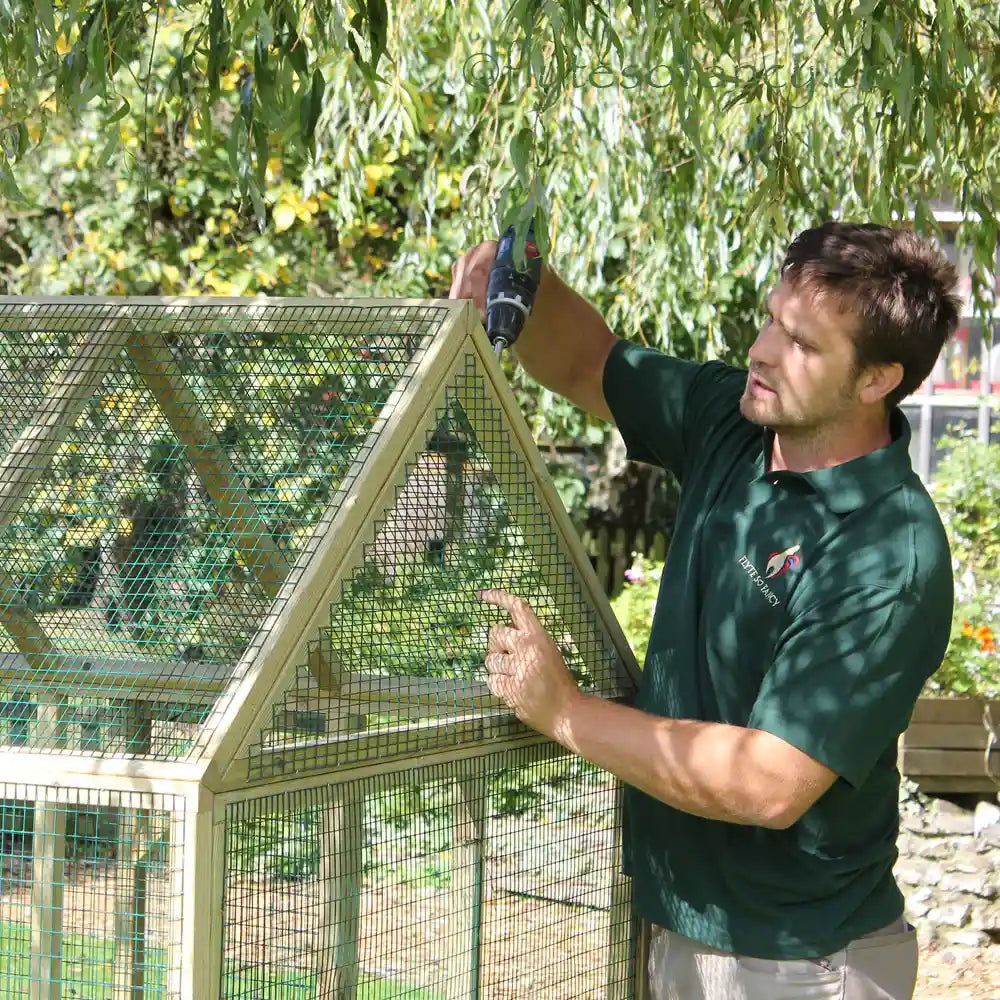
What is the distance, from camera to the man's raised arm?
2.69 metres

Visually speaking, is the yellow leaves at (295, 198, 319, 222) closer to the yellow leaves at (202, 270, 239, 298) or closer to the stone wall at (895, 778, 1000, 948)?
the yellow leaves at (202, 270, 239, 298)

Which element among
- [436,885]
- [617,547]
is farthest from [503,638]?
[617,547]

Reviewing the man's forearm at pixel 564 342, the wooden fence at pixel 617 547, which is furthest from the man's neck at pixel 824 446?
the wooden fence at pixel 617 547

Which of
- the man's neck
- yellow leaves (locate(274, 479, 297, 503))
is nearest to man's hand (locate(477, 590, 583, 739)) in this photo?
yellow leaves (locate(274, 479, 297, 503))

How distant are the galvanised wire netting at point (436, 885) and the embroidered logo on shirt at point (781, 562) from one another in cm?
47

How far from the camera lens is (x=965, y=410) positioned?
7.70 m

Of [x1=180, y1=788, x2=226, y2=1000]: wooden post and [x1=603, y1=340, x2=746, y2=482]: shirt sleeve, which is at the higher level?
[x1=603, y1=340, x2=746, y2=482]: shirt sleeve

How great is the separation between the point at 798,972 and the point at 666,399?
98cm

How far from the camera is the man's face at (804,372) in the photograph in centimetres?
222

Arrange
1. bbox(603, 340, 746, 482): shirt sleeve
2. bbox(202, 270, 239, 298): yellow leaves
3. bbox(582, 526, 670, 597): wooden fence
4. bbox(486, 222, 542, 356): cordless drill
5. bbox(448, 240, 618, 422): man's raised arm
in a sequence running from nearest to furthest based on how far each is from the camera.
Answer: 1. bbox(486, 222, 542, 356): cordless drill
2. bbox(603, 340, 746, 482): shirt sleeve
3. bbox(448, 240, 618, 422): man's raised arm
4. bbox(202, 270, 239, 298): yellow leaves
5. bbox(582, 526, 670, 597): wooden fence

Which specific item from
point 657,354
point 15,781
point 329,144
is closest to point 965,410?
point 329,144

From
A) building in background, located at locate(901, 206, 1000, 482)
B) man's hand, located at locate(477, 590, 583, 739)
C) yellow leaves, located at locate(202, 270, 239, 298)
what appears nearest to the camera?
man's hand, located at locate(477, 590, 583, 739)

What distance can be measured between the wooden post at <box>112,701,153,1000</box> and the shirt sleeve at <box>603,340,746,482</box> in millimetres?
993

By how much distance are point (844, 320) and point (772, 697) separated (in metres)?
0.60
